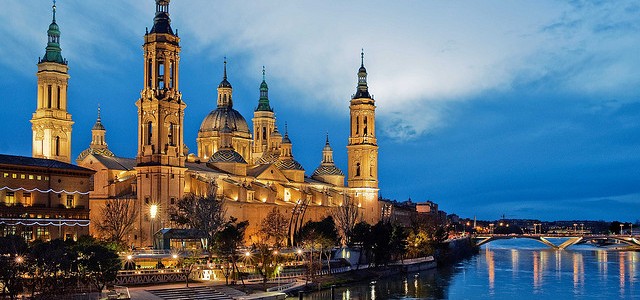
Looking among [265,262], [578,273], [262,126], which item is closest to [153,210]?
[265,262]

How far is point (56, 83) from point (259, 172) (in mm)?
31902

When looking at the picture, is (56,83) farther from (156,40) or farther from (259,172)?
(259,172)

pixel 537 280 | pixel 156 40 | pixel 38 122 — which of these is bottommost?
pixel 537 280

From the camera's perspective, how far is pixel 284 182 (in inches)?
4904

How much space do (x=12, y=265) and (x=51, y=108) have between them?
2273 inches

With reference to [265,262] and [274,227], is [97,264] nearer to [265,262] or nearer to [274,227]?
[265,262]

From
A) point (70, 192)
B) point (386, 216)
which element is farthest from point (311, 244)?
point (386, 216)

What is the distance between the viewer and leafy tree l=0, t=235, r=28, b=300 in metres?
46.4

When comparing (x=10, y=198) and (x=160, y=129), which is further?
(x=160, y=129)

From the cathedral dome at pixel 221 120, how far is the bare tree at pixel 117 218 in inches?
1540

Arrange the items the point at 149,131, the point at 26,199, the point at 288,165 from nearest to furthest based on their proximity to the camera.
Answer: the point at 26,199 < the point at 149,131 < the point at 288,165

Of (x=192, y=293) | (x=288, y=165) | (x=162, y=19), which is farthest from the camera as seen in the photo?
(x=288, y=165)

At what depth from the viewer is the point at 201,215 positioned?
83.0 metres

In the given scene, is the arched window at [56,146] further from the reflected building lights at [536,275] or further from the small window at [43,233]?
the reflected building lights at [536,275]
